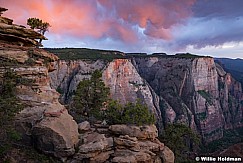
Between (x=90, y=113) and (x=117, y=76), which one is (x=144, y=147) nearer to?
(x=90, y=113)

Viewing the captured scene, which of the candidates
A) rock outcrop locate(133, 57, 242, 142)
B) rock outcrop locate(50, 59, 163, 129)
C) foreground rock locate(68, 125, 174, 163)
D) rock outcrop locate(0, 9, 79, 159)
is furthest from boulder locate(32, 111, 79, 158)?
rock outcrop locate(133, 57, 242, 142)

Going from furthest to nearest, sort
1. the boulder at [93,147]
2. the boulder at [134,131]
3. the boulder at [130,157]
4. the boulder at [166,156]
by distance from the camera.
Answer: the boulder at [166,156]
the boulder at [134,131]
the boulder at [130,157]
the boulder at [93,147]

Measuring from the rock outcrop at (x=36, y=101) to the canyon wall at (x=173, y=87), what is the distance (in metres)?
80.2

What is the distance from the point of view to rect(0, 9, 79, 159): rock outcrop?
26.9 m

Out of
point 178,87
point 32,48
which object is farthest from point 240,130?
point 32,48

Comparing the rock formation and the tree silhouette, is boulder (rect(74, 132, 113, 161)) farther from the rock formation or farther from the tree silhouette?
the tree silhouette

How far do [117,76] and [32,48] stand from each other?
294 ft

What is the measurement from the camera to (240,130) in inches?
6073

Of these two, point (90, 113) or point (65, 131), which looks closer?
point (65, 131)

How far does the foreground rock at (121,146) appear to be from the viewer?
2712 centimetres

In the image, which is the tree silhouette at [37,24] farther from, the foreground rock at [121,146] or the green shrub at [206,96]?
the green shrub at [206,96]

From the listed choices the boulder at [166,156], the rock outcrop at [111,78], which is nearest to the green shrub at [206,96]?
the rock outcrop at [111,78]

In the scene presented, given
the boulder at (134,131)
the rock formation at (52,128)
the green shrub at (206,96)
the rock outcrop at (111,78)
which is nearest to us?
the rock formation at (52,128)

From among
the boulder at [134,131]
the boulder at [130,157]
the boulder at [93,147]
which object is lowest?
the boulder at [130,157]
